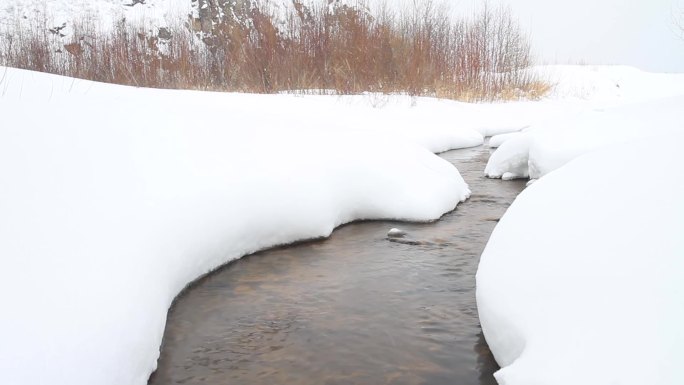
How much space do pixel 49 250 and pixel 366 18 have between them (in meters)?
8.05

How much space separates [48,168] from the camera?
1.82m

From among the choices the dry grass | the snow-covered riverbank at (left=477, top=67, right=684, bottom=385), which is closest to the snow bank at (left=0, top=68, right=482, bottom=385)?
the snow-covered riverbank at (left=477, top=67, right=684, bottom=385)

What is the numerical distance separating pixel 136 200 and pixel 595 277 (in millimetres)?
1690

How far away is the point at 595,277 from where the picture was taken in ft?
4.23

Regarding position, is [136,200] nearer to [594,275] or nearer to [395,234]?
[395,234]

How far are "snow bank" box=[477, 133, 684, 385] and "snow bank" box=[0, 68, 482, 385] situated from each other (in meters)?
1.15

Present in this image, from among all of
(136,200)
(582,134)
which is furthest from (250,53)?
(136,200)

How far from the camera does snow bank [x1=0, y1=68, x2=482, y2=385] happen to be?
4.51 ft

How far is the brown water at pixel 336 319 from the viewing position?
1.63m

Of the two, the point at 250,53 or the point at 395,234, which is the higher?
the point at 250,53

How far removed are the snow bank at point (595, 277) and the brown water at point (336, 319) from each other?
0.78 ft

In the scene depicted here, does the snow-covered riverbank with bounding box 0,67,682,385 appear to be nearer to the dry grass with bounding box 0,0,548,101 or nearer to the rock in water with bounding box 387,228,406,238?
the rock in water with bounding box 387,228,406,238

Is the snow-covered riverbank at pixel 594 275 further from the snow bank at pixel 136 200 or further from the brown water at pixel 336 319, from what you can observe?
the snow bank at pixel 136 200

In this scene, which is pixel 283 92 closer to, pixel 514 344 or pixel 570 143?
pixel 570 143
